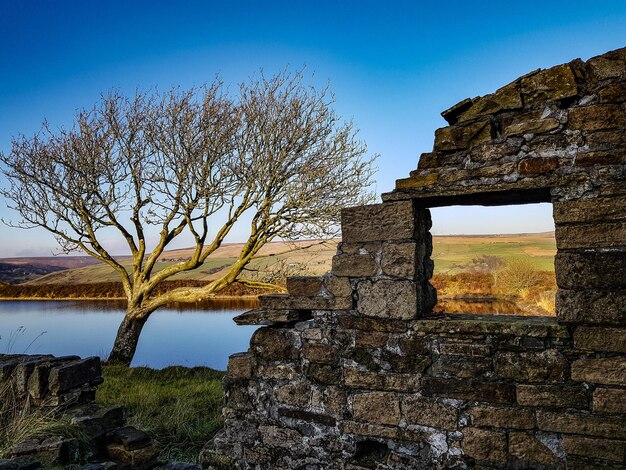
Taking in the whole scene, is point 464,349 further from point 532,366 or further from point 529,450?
point 529,450

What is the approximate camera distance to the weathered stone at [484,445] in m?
2.87

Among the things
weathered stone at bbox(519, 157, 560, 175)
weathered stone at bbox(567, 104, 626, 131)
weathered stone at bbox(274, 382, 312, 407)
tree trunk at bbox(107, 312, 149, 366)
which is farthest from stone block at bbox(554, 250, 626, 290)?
tree trunk at bbox(107, 312, 149, 366)

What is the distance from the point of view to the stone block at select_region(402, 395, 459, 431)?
3020mm

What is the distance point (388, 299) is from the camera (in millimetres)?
3264

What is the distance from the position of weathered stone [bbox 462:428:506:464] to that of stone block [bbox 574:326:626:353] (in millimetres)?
826

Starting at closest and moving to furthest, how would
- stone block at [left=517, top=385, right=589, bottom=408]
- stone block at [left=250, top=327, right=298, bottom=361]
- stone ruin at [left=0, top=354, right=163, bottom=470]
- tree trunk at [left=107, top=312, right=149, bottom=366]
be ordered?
stone block at [left=517, top=385, right=589, bottom=408] < stone block at [left=250, top=327, right=298, bottom=361] < stone ruin at [left=0, top=354, right=163, bottom=470] < tree trunk at [left=107, top=312, right=149, bottom=366]

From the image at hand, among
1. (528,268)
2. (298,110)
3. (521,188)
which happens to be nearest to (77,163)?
→ (298,110)

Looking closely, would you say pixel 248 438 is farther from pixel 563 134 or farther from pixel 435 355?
pixel 563 134

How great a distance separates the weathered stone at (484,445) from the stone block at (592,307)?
0.94 meters

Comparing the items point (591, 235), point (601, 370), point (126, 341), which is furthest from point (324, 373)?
point (126, 341)

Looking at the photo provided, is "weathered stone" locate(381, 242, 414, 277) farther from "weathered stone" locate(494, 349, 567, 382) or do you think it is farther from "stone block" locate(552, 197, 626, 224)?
"stone block" locate(552, 197, 626, 224)

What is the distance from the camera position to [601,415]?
2.69 metres

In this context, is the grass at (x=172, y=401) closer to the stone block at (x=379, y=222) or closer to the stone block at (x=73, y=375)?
the stone block at (x=73, y=375)

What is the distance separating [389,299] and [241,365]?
57.8 inches
